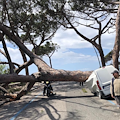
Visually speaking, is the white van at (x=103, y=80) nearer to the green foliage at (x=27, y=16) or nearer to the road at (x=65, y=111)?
the road at (x=65, y=111)

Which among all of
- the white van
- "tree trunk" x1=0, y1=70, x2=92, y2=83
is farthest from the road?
"tree trunk" x1=0, y1=70, x2=92, y2=83

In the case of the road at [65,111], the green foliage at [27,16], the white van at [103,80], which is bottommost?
the road at [65,111]

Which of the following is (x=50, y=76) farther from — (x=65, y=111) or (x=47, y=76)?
(x=65, y=111)

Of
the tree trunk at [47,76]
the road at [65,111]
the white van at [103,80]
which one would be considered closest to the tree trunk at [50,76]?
the tree trunk at [47,76]

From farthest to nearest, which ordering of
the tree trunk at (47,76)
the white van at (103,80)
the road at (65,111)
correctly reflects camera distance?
the white van at (103,80) < the tree trunk at (47,76) < the road at (65,111)

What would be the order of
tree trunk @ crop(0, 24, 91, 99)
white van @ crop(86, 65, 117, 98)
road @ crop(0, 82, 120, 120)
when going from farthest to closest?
white van @ crop(86, 65, 117, 98), tree trunk @ crop(0, 24, 91, 99), road @ crop(0, 82, 120, 120)

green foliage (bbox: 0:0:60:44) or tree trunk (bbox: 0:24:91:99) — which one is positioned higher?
green foliage (bbox: 0:0:60:44)

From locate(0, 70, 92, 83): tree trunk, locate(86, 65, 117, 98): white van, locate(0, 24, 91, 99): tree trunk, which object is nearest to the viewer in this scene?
locate(0, 70, 92, 83): tree trunk

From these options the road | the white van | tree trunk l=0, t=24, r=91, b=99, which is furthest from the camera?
the white van

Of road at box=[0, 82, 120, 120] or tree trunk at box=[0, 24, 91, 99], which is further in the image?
tree trunk at box=[0, 24, 91, 99]

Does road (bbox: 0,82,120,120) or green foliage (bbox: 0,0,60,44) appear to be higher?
green foliage (bbox: 0,0,60,44)

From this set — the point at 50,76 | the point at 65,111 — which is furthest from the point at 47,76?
the point at 65,111

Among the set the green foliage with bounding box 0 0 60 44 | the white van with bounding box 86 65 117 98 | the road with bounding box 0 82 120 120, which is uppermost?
the green foliage with bounding box 0 0 60 44

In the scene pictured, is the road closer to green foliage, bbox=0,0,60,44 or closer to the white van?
the white van
